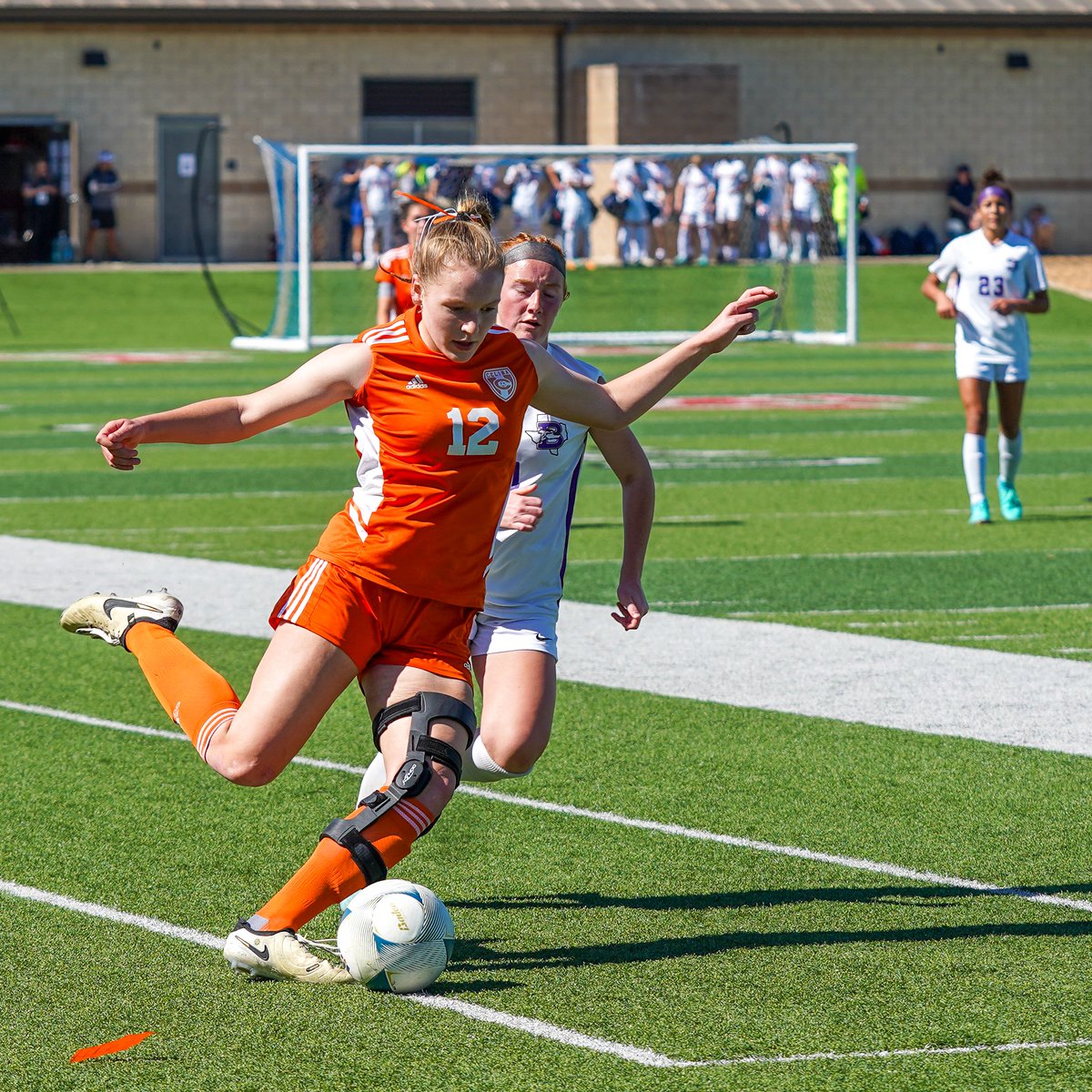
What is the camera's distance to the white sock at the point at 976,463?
13.1 m

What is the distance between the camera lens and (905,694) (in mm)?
8047

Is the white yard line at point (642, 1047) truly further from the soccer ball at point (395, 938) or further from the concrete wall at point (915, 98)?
the concrete wall at point (915, 98)

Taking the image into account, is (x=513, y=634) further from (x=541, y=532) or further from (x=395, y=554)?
(x=395, y=554)

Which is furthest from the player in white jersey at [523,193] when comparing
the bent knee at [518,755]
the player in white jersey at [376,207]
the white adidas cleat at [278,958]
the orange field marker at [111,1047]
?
the orange field marker at [111,1047]

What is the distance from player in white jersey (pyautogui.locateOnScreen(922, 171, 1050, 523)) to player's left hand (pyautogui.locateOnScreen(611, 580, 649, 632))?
304 inches

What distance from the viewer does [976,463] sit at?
13.3m

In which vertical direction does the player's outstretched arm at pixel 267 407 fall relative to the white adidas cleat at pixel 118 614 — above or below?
above

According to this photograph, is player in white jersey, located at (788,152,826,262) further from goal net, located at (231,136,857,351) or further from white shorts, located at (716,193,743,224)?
white shorts, located at (716,193,743,224)

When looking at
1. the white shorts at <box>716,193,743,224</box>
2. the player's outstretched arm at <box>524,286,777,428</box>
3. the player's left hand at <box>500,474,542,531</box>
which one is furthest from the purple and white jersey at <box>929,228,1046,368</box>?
the white shorts at <box>716,193,743,224</box>

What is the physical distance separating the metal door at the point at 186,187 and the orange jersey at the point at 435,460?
39.7 meters

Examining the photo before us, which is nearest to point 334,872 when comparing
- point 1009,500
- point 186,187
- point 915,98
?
point 1009,500

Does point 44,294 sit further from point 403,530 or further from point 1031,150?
point 403,530

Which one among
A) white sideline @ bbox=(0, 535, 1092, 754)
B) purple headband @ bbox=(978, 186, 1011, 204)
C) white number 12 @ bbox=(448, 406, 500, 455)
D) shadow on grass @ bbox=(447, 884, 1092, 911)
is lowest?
white sideline @ bbox=(0, 535, 1092, 754)

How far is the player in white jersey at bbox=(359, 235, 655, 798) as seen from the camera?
532cm
